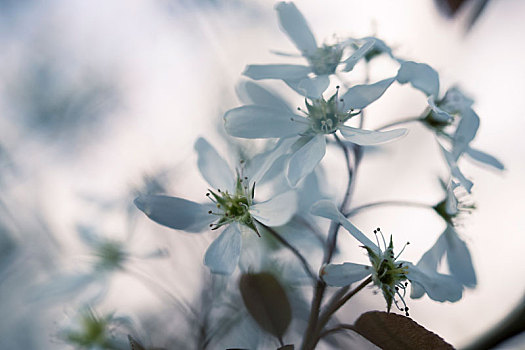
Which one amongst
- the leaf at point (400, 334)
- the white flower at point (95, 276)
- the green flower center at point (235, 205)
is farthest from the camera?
the white flower at point (95, 276)

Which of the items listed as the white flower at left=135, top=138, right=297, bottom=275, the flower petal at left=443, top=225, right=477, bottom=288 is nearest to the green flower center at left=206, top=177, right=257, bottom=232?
the white flower at left=135, top=138, right=297, bottom=275

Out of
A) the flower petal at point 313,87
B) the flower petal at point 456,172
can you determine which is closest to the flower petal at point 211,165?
the flower petal at point 313,87

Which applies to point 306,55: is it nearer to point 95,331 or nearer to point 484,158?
point 484,158

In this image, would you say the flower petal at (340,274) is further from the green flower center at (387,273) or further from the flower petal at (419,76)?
the flower petal at (419,76)

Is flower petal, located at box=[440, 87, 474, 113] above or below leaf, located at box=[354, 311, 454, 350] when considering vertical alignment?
above

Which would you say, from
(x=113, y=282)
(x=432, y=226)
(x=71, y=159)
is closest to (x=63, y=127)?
(x=71, y=159)

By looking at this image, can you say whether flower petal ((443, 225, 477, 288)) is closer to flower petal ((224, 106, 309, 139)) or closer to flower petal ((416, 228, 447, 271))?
flower petal ((416, 228, 447, 271))
